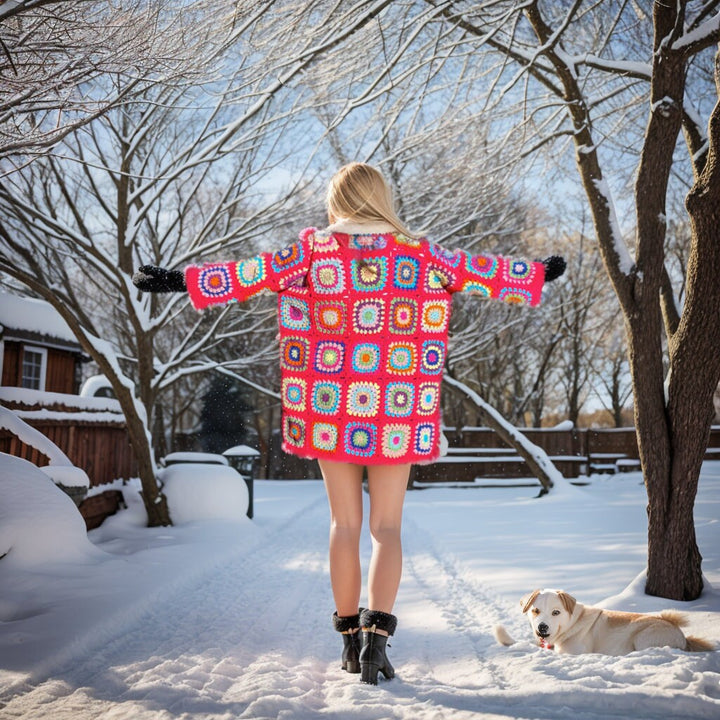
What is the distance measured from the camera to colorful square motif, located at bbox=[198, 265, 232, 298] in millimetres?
2354

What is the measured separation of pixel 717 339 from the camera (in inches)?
126

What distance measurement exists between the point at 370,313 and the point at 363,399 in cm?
33

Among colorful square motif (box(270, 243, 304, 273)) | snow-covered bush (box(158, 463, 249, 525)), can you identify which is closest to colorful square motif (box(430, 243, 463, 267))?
colorful square motif (box(270, 243, 304, 273))

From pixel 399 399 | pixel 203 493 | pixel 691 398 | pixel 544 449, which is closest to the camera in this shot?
pixel 399 399

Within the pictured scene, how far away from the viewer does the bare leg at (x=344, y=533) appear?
7.52 feet

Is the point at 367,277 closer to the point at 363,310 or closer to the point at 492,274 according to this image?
the point at 363,310

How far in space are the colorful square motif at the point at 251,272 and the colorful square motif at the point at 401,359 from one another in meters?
0.57

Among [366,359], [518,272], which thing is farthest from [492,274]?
[366,359]

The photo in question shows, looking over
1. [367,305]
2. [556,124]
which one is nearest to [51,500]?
[367,305]

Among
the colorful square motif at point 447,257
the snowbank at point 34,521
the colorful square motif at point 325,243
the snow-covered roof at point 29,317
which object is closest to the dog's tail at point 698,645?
the colorful square motif at point 447,257

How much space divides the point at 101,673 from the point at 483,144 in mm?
4580

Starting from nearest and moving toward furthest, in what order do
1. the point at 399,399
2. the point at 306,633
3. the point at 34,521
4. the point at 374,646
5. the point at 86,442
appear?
the point at 374,646 < the point at 399,399 < the point at 306,633 < the point at 34,521 < the point at 86,442

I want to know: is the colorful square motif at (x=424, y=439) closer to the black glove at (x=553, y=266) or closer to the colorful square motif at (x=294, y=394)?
the colorful square motif at (x=294, y=394)

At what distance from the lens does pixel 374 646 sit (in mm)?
2125
